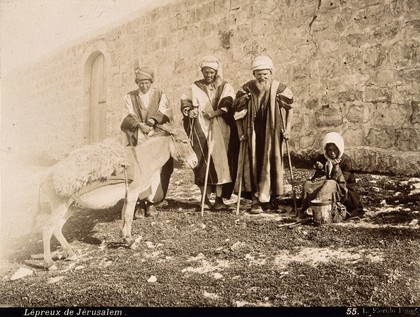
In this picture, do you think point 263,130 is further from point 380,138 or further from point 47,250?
point 47,250

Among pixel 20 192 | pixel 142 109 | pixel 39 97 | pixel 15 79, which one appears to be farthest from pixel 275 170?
pixel 15 79

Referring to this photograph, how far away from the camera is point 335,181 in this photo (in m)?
4.46

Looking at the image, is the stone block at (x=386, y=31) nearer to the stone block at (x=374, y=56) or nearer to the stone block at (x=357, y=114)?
the stone block at (x=374, y=56)

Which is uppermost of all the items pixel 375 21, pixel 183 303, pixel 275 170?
pixel 375 21

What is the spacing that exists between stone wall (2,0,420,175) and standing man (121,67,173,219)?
109 inches

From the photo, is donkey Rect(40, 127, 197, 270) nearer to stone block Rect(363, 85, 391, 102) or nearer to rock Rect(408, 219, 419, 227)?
rock Rect(408, 219, 419, 227)

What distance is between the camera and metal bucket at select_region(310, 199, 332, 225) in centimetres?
433

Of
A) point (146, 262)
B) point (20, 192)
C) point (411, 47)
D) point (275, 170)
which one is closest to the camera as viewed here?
point (146, 262)

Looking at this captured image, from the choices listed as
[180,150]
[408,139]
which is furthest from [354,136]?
Result: [180,150]

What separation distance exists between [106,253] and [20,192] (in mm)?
3080

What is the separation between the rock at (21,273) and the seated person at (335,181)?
9.35 ft

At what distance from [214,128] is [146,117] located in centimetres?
85

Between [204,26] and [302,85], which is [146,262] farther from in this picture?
[204,26]

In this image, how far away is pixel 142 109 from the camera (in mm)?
5094
